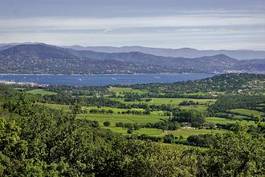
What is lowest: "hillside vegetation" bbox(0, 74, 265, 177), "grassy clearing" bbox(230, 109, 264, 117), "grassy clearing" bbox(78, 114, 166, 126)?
"grassy clearing" bbox(78, 114, 166, 126)

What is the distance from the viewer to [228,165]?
4094cm

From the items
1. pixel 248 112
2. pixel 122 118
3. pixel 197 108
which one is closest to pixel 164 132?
pixel 122 118

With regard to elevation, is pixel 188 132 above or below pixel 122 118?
below

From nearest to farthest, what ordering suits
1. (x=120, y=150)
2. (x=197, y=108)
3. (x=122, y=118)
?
(x=120, y=150) → (x=122, y=118) → (x=197, y=108)

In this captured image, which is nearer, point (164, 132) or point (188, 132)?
point (164, 132)

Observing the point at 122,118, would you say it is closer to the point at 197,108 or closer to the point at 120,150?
the point at 197,108

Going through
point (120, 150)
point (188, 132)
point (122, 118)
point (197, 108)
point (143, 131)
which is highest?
point (120, 150)

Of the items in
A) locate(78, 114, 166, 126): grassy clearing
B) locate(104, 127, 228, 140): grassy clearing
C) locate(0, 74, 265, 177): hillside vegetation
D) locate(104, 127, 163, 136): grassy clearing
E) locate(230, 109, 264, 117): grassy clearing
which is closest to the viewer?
locate(0, 74, 265, 177): hillside vegetation

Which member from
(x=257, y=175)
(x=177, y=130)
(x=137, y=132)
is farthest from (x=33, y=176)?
(x=177, y=130)

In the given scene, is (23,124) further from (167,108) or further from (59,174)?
(167,108)

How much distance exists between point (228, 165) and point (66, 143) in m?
21.1

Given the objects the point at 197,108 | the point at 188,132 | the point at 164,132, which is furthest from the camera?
the point at 197,108

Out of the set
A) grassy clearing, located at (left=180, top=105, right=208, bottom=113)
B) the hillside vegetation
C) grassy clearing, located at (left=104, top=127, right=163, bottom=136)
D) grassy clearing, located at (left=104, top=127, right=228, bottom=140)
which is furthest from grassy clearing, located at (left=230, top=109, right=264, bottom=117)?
grassy clearing, located at (left=104, top=127, right=163, bottom=136)

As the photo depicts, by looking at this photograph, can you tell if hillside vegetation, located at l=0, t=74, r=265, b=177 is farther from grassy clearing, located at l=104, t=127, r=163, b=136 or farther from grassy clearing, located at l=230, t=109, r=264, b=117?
grassy clearing, located at l=230, t=109, r=264, b=117
